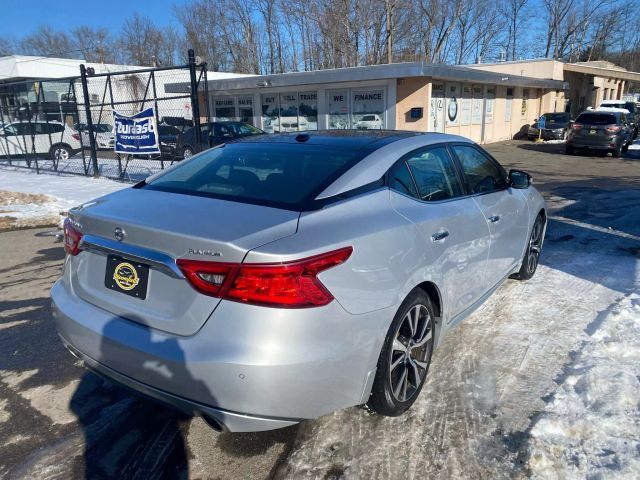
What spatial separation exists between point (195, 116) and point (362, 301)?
8443 millimetres

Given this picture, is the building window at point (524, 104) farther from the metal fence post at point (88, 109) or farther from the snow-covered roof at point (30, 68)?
the snow-covered roof at point (30, 68)

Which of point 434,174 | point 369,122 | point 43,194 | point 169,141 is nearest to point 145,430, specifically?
point 434,174

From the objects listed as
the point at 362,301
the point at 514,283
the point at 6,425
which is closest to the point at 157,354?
the point at 362,301

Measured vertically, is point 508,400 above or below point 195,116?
below

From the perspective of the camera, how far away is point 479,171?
4.01m

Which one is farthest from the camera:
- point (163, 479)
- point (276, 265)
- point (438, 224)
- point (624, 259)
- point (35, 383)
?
point (624, 259)

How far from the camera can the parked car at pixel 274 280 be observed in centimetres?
209

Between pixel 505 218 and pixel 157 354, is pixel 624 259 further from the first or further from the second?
pixel 157 354

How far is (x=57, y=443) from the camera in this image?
2.72 metres

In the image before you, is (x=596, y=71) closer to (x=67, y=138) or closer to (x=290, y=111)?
(x=290, y=111)

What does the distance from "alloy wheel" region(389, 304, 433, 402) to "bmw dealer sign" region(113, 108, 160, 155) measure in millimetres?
9577

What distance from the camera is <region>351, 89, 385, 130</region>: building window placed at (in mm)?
19047

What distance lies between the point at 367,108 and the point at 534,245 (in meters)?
15.2

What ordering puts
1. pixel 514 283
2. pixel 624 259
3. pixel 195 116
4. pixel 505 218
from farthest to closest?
pixel 195 116 < pixel 624 259 < pixel 514 283 < pixel 505 218
